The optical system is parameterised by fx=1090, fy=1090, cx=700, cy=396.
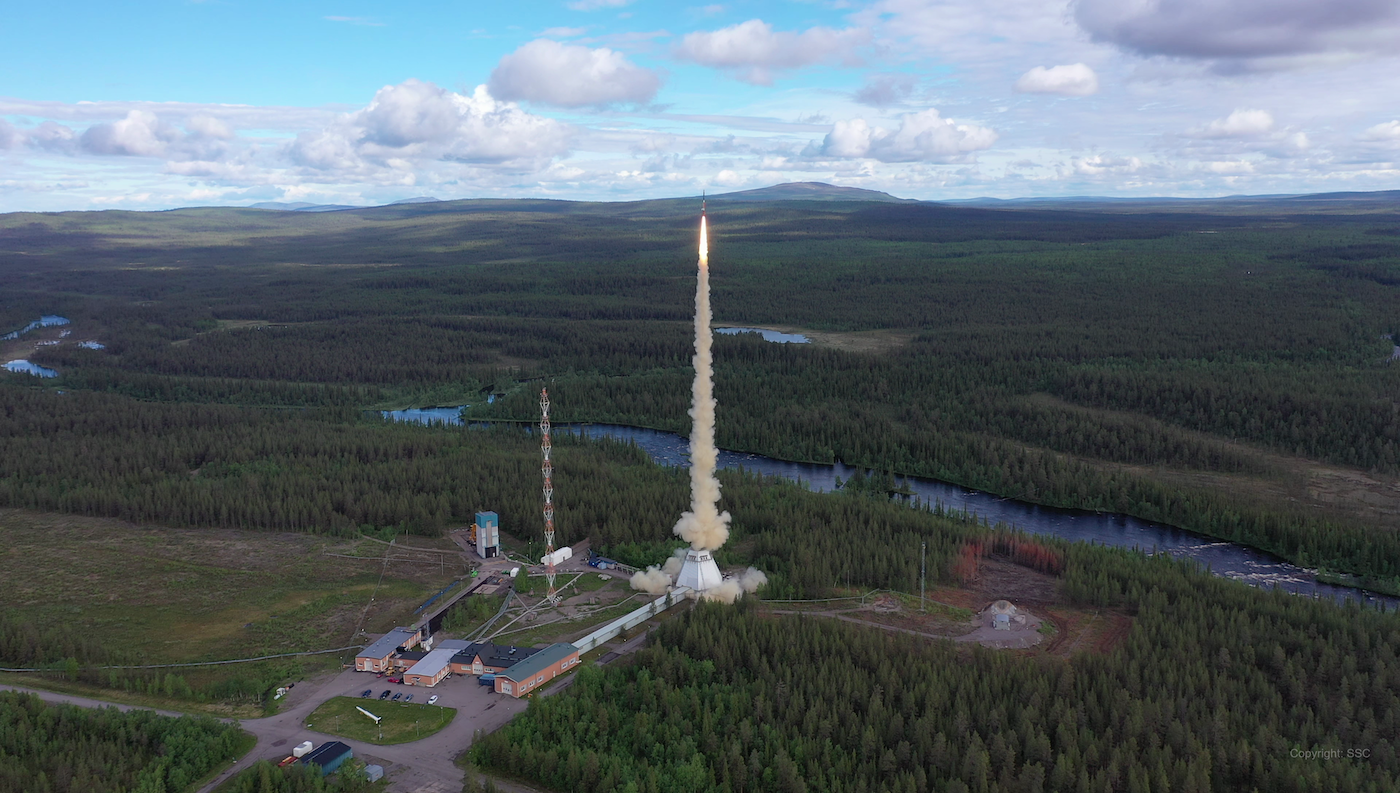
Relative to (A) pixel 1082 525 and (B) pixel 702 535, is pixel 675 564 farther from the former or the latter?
(A) pixel 1082 525

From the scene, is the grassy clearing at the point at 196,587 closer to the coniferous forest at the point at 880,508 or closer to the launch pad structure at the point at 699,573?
the coniferous forest at the point at 880,508

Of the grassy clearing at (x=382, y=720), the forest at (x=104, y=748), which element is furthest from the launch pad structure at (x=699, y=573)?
the forest at (x=104, y=748)

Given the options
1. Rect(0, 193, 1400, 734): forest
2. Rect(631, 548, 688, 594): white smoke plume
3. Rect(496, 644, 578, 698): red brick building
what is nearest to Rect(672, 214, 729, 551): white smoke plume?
Rect(631, 548, 688, 594): white smoke plume

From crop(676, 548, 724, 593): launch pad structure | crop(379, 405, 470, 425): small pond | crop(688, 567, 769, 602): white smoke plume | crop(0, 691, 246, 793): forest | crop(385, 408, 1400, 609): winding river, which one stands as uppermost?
crop(676, 548, 724, 593): launch pad structure

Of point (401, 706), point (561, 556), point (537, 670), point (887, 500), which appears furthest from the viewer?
point (887, 500)

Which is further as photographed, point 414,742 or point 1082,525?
point 1082,525

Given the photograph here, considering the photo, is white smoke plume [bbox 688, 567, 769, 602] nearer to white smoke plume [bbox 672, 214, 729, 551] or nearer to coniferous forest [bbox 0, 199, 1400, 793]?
coniferous forest [bbox 0, 199, 1400, 793]

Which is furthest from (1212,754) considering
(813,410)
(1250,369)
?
(1250,369)

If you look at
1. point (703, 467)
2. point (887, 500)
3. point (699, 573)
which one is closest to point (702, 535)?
point (699, 573)
